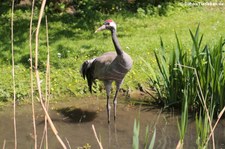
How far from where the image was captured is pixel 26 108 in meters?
6.68

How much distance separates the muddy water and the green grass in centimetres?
39

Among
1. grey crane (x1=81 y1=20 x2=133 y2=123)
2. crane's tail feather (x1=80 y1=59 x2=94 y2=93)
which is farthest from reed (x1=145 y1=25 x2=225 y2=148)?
crane's tail feather (x1=80 y1=59 x2=94 y2=93)

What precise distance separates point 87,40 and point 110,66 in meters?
2.87

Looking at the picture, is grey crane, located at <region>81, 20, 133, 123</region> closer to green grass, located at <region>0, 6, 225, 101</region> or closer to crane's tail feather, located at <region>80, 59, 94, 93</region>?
crane's tail feather, located at <region>80, 59, 94, 93</region>

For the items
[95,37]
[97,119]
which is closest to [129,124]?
[97,119]

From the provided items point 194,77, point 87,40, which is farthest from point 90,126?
point 87,40

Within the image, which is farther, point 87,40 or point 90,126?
point 87,40

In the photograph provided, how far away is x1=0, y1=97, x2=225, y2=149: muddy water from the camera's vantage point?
5.73 meters

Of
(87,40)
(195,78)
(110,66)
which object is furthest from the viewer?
(87,40)

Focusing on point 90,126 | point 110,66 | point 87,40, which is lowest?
point 90,126

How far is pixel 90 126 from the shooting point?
619 cm

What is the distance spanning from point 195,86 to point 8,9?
18.5 ft

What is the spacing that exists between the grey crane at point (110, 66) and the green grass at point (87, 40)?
63cm

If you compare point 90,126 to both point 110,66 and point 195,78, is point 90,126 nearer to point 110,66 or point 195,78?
point 110,66
